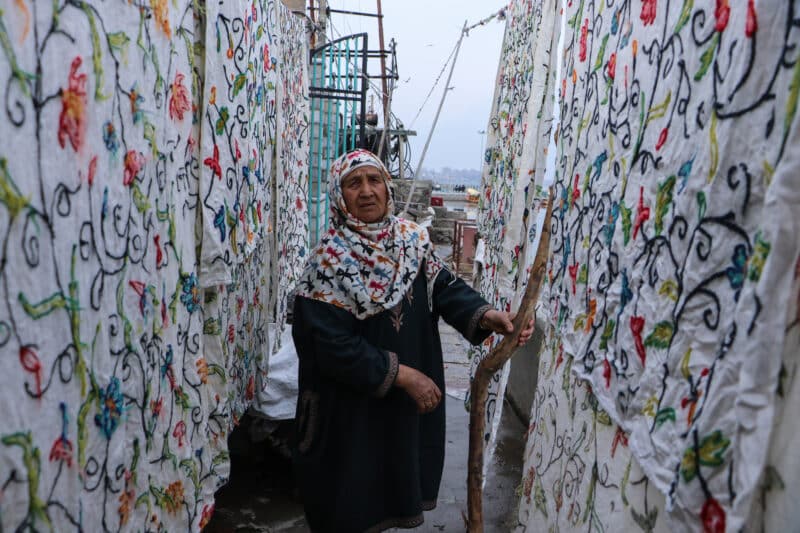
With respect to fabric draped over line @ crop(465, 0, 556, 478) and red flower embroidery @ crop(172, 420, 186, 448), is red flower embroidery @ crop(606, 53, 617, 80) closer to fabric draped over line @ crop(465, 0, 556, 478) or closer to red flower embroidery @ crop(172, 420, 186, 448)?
fabric draped over line @ crop(465, 0, 556, 478)

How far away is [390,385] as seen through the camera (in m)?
2.10

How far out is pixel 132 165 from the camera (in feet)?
4.67

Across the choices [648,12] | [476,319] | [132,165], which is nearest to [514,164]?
[476,319]

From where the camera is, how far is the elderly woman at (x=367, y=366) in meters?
2.14

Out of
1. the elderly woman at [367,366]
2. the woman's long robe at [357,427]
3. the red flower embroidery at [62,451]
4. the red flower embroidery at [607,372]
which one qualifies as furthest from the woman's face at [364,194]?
the red flower embroidery at [62,451]

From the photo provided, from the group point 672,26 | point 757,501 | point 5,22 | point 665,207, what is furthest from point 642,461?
point 5,22

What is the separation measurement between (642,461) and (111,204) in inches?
52.1

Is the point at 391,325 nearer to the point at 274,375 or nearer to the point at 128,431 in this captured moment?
the point at 128,431

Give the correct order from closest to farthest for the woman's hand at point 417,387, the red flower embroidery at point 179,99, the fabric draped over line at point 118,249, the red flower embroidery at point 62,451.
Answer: the fabric draped over line at point 118,249, the red flower embroidery at point 62,451, the red flower embroidery at point 179,99, the woman's hand at point 417,387

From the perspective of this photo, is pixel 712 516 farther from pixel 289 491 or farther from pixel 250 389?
pixel 289 491

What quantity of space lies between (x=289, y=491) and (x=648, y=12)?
117 inches

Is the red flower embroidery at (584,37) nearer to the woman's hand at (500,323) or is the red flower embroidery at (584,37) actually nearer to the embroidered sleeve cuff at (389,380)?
the woman's hand at (500,323)

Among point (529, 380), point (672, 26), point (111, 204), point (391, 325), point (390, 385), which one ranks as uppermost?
point (672, 26)

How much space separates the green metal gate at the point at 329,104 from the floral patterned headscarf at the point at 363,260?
3459 millimetres
